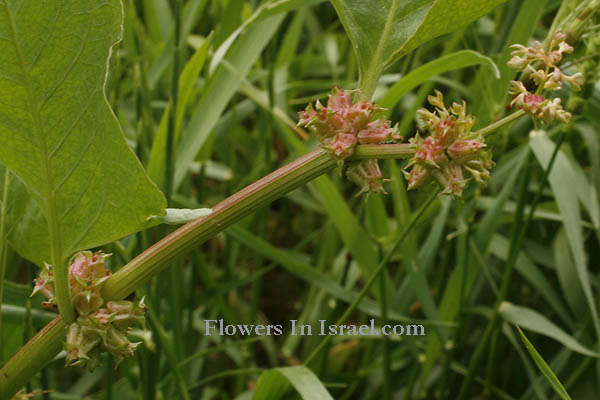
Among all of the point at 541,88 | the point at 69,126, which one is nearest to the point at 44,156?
the point at 69,126

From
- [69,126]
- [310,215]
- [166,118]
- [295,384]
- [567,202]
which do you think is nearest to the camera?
[69,126]

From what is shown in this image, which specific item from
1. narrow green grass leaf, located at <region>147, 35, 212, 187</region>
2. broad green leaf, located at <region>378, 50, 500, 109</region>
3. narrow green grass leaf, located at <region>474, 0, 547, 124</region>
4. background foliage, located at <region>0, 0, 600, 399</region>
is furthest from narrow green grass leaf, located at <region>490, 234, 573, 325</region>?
narrow green grass leaf, located at <region>147, 35, 212, 187</region>

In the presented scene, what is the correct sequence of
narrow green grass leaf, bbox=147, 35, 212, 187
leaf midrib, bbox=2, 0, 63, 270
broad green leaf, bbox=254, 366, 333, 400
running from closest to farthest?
leaf midrib, bbox=2, 0, 63, 270, broad green leaf, bbox=254, 366, 333, 400, narrow green grass leaf, bbox=147, 35, 212, 187

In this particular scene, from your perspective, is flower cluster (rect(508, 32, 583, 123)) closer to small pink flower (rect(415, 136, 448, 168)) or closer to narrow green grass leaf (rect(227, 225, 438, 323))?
small pink flower (rect(415, 136, 448, 168))

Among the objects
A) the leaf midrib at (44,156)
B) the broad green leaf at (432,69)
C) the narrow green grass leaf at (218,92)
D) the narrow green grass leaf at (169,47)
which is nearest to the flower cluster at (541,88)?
the broad green leaf at (432,69)

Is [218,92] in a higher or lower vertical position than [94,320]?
higher

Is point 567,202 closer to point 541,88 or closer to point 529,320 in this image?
point 529,320
